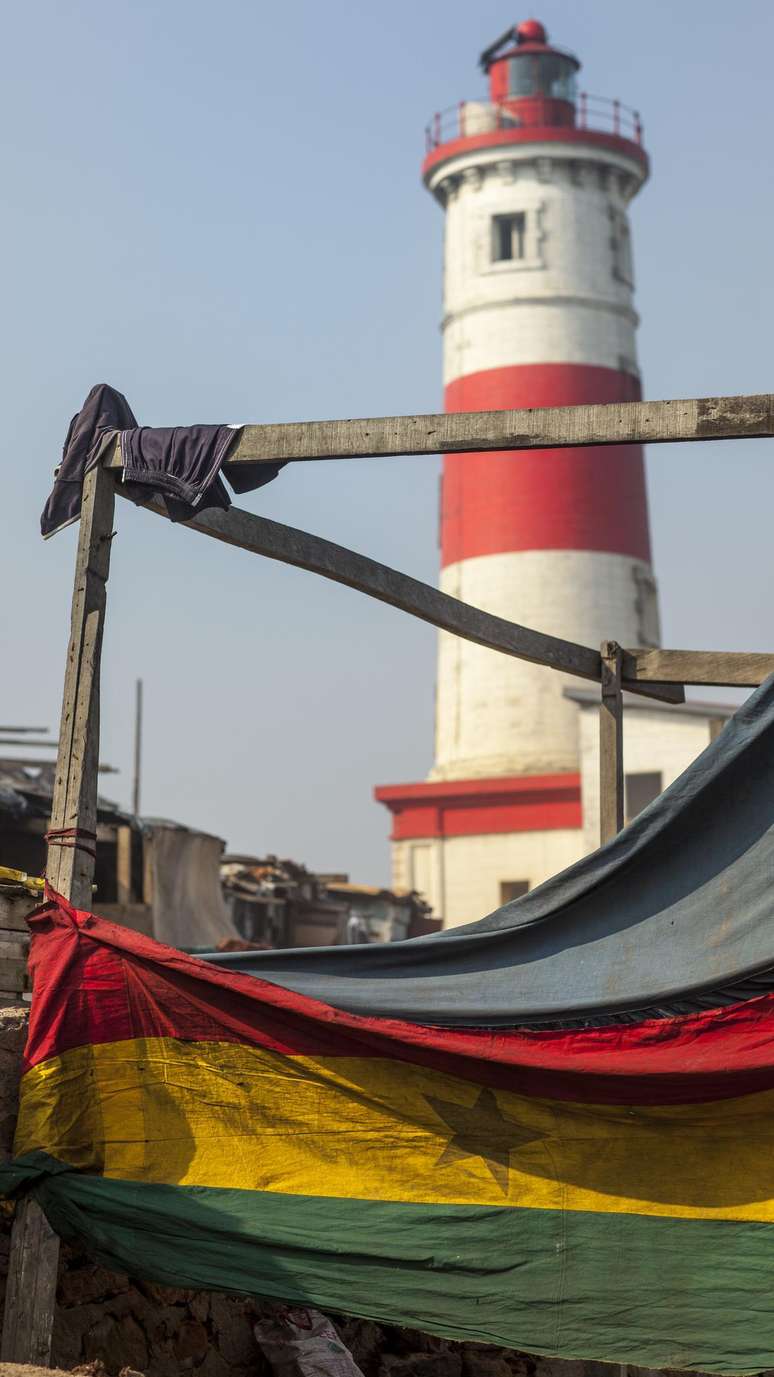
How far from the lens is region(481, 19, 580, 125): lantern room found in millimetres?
34625

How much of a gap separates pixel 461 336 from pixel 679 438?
26.9 m

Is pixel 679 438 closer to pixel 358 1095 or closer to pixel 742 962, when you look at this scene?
pixel 742 962

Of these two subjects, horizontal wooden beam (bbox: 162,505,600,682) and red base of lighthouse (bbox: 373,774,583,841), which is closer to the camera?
horizontal wooden beam (bbox: 162,505,600,682)

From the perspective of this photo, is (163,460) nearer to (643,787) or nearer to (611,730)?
(611,730)

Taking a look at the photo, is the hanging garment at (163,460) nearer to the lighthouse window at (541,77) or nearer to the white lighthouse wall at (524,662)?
the white lighthouse wall at (524,662)

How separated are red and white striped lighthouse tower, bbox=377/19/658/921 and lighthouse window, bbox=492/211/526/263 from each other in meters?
0.04

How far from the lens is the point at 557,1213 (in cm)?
579

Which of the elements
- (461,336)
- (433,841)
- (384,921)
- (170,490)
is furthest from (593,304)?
(170,490)

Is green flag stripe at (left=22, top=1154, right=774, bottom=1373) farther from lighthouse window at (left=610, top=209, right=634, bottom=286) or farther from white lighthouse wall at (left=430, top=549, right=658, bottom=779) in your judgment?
lighthouse window at (left=610, top=209, right=634, bottom=286)

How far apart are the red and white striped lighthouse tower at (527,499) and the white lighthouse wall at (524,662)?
0.03m

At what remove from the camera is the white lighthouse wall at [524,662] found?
30.6m

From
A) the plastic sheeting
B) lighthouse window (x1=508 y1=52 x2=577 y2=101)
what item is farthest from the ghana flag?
lighthouse window (x1=508 y1=52 x2=577 y2=101)

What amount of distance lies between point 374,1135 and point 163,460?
257cm

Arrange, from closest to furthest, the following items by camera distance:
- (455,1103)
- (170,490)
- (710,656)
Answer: (455,1103) < (170,490) < (710,656)
